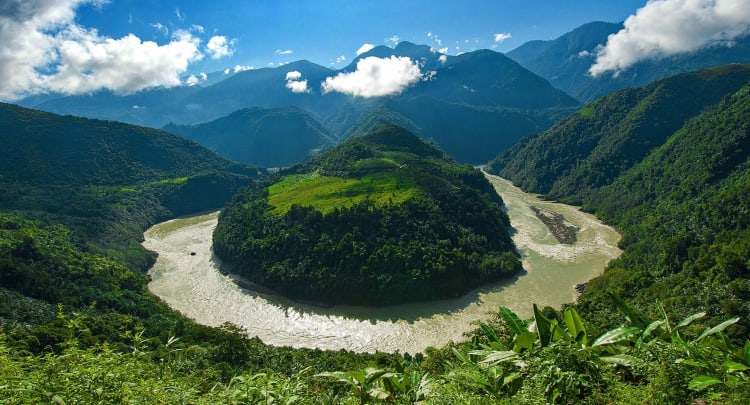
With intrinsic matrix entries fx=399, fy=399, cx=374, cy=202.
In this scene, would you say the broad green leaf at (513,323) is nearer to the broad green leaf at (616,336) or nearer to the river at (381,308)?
the broad green leaf at (616,336)

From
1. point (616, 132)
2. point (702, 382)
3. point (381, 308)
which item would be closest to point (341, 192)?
point (381, 308)

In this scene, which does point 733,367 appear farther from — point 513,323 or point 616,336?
point 513,323

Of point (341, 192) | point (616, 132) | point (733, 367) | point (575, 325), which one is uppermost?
point (616, 132)

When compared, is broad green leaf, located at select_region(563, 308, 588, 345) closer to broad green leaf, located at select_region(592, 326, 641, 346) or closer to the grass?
broad green leaf, located at select_region(592, 326, 641, 346)

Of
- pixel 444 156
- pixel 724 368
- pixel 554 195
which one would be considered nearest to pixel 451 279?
pixel 724 368

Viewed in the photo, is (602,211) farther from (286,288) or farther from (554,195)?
(286,288)

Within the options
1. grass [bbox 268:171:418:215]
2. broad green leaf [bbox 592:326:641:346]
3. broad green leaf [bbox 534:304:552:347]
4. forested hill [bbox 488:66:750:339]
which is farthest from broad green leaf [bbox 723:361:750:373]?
grass [bbox 268:171:418:215]
